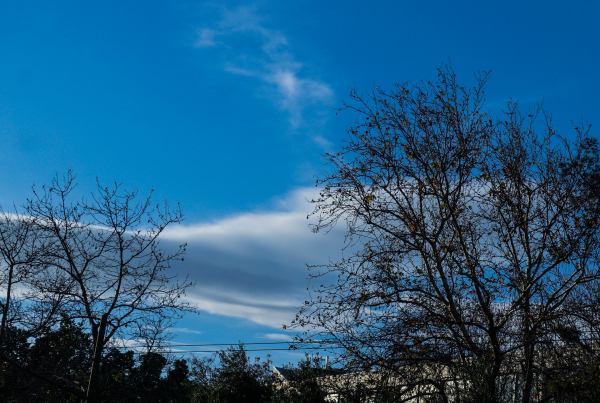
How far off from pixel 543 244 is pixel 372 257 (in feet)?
13.3

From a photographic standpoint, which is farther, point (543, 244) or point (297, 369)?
point (297, 369)

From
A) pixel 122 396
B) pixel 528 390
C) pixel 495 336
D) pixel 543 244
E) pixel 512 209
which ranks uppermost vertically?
pixel 512 209


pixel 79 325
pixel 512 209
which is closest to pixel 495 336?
pixel 512 209

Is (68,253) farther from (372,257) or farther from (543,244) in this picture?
(543,244)

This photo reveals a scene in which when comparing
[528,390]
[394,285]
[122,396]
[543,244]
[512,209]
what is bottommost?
[122,396]

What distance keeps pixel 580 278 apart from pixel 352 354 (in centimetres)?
544

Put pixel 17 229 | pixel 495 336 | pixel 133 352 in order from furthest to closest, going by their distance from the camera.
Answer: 1. pixel 17 229
2. pixel 133 352
3. pixel 495 336

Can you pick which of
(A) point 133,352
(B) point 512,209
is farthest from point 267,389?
(B) point 512,209

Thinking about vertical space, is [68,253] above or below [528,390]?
above

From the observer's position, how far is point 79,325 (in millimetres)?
15375

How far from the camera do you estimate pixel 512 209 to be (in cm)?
1205

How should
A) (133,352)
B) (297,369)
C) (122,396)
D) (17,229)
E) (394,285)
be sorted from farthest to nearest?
(297,369) < (17,229) < (133,352) < (122,396) < (394,285)

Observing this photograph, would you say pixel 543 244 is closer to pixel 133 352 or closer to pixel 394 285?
pixel 394 285

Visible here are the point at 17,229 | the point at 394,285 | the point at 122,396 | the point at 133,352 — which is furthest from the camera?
the point at 17,229
